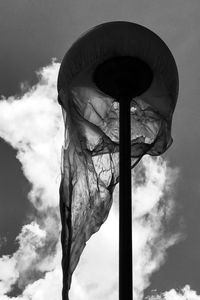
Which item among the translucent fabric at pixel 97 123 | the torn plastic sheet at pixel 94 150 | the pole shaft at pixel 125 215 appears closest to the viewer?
the pole shaft at pixel 125 215

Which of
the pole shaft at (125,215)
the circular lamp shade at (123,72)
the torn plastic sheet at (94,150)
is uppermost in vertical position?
the circular lamp shade at (123,72)

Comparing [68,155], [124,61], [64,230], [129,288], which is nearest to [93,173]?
[68,155]

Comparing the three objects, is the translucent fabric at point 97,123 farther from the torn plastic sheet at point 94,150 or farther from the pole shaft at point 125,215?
the pole shaft at point 125,215

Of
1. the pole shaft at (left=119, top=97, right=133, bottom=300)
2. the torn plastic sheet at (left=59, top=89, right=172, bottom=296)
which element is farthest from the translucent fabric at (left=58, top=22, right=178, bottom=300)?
the pole shaft at (left=119, top=97, right=133, bottom=300)

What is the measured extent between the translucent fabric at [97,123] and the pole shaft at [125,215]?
0.95m

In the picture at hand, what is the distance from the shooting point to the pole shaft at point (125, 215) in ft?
18.0

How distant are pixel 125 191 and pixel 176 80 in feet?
7.17

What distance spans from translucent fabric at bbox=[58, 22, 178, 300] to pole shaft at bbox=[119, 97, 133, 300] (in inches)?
37.4

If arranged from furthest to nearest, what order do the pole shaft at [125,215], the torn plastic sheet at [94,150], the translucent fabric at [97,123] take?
the torn plastic sheet at [94,150]
the translucent fabric at [97,123]
the pole shaft at [125,215]

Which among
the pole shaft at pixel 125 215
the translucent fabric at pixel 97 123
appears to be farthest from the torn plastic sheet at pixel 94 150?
the pole shaft at pixel 125 215

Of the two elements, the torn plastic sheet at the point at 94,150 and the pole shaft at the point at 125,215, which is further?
the torn plastic sheet at the point at 94,150

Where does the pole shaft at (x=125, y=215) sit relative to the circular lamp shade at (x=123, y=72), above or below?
below

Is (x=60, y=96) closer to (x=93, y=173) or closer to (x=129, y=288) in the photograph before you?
(x=93, y=173)

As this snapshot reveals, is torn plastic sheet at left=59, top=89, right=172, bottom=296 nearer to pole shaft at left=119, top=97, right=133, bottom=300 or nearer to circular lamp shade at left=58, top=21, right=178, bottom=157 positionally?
circular lamp shade at left=58, top=21, right=178, bottom=157
